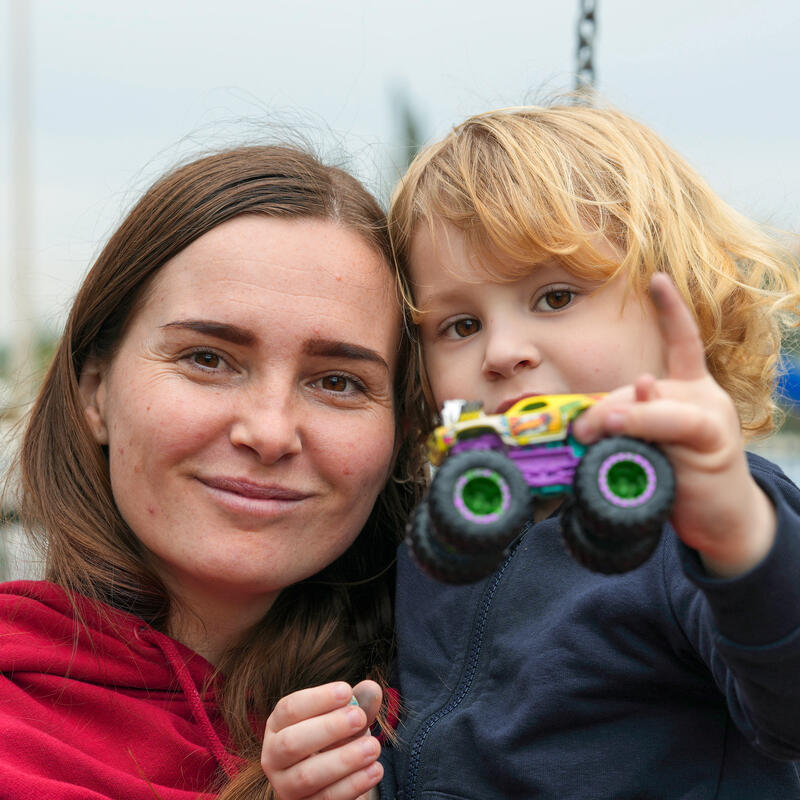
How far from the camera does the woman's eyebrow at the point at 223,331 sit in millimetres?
1948

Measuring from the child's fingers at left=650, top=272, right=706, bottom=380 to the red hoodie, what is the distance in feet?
4.22

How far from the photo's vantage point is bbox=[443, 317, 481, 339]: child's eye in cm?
198

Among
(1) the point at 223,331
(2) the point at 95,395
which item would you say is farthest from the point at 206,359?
(2) the point at 95,395

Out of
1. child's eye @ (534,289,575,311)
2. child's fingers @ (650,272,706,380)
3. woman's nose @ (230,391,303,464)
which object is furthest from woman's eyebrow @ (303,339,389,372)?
child's fingers @ (650,272,706,380)

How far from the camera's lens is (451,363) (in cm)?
196

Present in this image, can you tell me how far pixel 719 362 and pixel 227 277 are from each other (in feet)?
3.61

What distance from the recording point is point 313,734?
159 centimetres

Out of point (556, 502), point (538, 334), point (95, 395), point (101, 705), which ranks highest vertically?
point (538, 334)

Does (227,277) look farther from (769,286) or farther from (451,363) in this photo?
(769,286)

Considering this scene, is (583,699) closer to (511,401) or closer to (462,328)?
(511,401)

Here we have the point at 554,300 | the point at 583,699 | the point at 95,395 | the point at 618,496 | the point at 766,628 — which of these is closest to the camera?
the point at 618,496

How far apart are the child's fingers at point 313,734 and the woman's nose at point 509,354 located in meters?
0.67

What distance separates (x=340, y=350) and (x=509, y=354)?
420 mm

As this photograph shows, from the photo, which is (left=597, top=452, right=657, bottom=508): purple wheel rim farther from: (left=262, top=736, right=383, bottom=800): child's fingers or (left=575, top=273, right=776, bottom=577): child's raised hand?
(left=262, top=736, right=383, bottom=800): child's fingers
